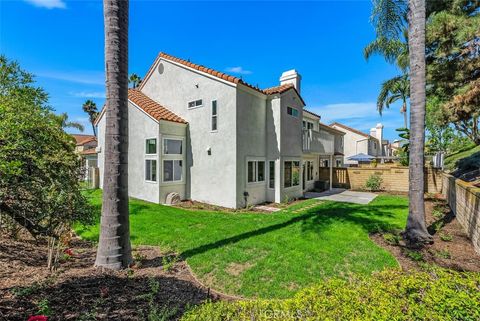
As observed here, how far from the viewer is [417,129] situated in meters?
7.98

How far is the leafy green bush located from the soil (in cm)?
354

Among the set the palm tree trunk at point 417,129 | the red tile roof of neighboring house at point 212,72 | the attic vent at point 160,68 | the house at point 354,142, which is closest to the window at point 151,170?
the red tile roof of neighboring house at point 212,72

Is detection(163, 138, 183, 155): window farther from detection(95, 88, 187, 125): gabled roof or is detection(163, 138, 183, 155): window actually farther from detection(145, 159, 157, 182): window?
detection(95, 88, 187, 125): gabled roof

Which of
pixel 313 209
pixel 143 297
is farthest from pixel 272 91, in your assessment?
pixel 143 297

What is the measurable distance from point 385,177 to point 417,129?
561 inches

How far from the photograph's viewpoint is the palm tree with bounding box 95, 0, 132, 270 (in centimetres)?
546

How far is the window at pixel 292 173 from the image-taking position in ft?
52.3

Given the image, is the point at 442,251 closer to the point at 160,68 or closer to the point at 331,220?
the point at 331,220

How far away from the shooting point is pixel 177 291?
16.1 ft

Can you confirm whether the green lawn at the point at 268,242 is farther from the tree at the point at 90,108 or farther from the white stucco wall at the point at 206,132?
the tree at the point at 90,108

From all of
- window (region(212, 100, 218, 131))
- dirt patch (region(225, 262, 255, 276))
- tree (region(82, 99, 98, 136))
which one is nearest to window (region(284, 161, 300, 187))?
window (region(212, 100, 218, 131))

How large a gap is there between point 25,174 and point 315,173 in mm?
20984

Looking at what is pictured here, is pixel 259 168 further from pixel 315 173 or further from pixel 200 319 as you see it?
pixel 200 319

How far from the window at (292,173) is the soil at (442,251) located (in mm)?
7593
